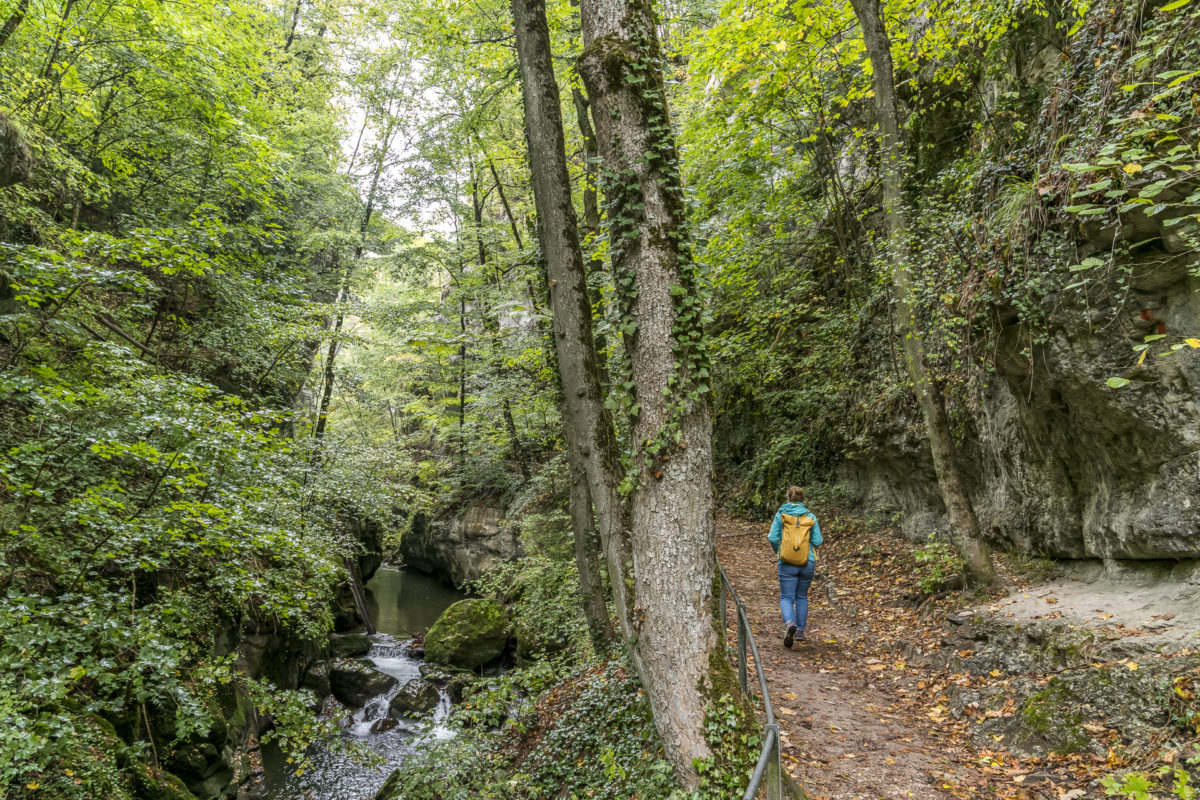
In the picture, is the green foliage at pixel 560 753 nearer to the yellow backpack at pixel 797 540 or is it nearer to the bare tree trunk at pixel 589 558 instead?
the bare tree trunk at pixel 589 558

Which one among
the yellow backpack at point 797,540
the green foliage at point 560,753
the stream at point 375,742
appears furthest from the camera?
the stream at point 375,742

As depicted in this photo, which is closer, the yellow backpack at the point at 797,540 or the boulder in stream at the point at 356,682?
the yellow backpack at the point at 797,540

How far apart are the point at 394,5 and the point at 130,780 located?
53.5 feet

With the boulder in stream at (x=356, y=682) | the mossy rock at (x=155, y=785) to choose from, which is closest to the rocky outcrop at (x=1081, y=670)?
the mossy rock at (x=155, y=785)

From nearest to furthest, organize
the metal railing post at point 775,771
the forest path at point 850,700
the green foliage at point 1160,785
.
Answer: the metal railing post at point 775,771 < the green foliage at point 1160,785 < the forest path at point 850,700

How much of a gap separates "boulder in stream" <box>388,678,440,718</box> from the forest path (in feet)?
22.0

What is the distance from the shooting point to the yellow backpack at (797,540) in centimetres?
638

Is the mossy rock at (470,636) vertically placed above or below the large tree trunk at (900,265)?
below

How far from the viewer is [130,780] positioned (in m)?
5.26

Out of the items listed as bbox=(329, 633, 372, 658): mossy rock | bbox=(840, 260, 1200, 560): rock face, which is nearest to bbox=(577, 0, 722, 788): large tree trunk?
bbox=(840, 260, 1200, 560): rock face

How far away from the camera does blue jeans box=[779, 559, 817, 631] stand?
21.1 feet

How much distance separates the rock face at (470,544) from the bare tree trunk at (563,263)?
11.8m

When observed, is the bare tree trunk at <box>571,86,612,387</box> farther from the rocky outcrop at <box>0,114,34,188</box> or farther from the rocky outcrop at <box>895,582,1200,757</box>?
the rocky outcrop at <box>0,114,34,188</box>

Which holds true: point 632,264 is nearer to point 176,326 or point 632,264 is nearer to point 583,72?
point 583,72
